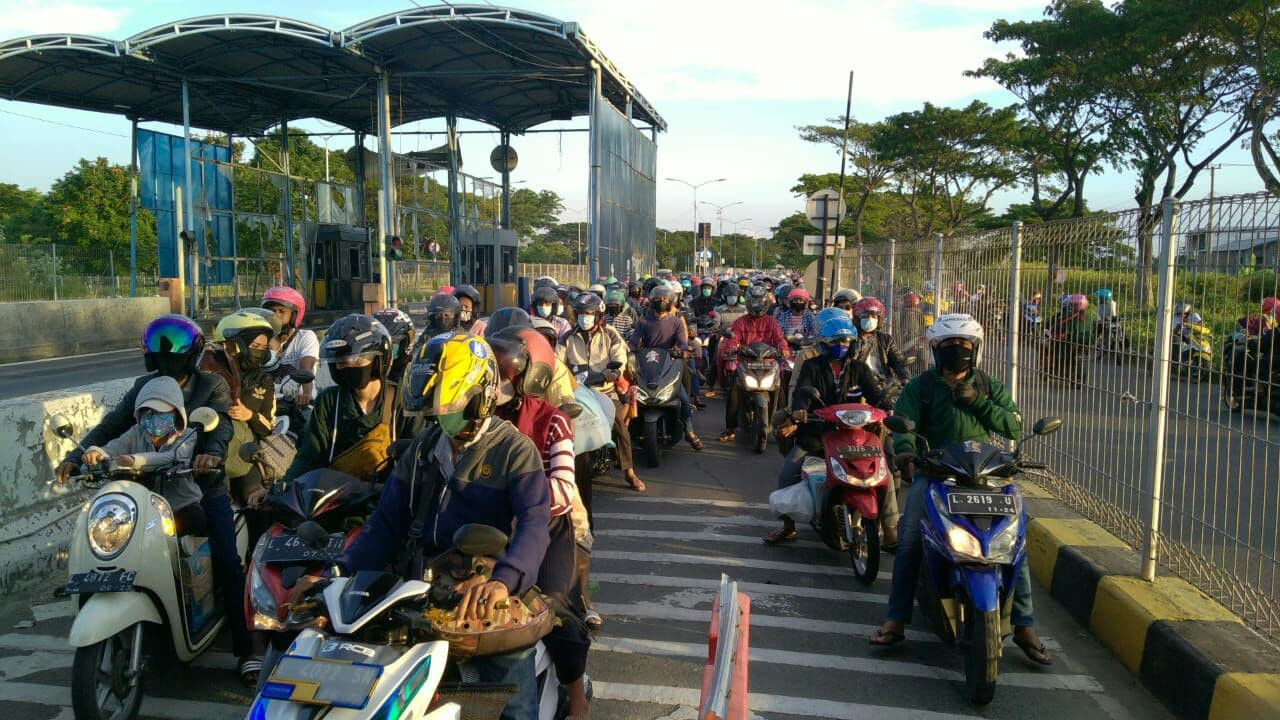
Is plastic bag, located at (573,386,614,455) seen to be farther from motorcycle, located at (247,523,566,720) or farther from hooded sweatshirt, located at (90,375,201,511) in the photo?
motorcycle, located at (247,523,566,720)

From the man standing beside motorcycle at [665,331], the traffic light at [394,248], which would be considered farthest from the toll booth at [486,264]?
the man standing beside motorcycle at [665,331]

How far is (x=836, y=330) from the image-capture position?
7188 mm

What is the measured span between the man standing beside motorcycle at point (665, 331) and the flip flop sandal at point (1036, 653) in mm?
6068

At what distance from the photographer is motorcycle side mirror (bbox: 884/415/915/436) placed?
4980mm

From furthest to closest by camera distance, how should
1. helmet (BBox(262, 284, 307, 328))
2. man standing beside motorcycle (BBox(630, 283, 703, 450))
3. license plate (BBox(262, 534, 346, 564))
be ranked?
1. man standing beside motorcycle (BBox(630, 283, 703, 450))
2. helmet (BBox(262, 284, 307, 328))
3. license plate (BBox(262, 534, 346, 564))

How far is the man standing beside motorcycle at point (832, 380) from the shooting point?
23.3 ft

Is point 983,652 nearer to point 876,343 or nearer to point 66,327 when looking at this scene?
point 876,343

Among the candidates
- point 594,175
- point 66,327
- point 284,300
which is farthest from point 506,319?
point 594,175

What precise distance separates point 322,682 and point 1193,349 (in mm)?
4395

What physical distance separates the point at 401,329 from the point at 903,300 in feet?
24.2

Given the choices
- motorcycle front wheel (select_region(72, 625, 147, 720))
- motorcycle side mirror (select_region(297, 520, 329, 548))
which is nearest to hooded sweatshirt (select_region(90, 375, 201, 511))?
motorcycle front wheel (select_region(72, 625, 147, 720))

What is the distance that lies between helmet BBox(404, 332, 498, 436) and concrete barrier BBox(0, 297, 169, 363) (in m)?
19.4

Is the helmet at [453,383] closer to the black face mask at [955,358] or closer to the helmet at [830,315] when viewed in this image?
the black face mask at [955,358]

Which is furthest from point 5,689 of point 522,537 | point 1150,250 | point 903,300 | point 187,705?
point 903,300
